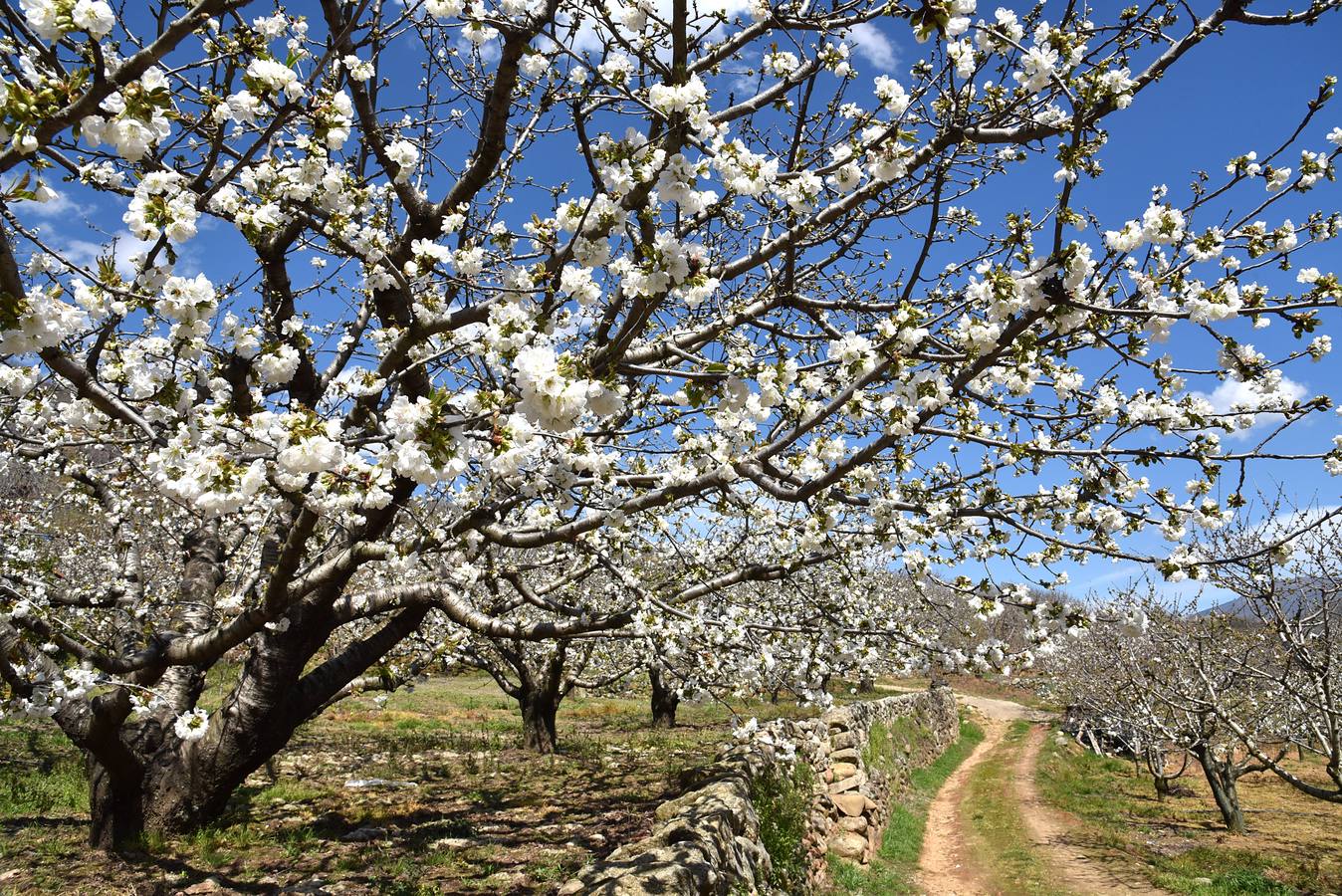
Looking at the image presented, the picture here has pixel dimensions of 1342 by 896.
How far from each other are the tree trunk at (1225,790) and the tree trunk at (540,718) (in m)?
11.8

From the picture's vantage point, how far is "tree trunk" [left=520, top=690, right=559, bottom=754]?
11.7 meters

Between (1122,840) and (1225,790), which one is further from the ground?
(1225,790)

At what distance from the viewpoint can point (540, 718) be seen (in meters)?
11.8

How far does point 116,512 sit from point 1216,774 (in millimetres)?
17697

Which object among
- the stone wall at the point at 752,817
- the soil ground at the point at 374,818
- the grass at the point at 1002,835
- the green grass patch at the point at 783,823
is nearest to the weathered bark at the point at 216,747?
the soil ground at the point at 374,818

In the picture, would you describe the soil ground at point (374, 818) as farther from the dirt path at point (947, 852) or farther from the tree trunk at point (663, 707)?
the tree trunk at point (663, 707)

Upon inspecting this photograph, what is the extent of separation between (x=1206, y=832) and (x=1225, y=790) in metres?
0.85

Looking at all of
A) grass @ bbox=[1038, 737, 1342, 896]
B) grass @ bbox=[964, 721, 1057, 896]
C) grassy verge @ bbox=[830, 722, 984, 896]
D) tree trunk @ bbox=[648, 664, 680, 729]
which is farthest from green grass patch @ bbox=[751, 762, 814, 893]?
tree trunk @ bbox=[648, 664, 680, 729]

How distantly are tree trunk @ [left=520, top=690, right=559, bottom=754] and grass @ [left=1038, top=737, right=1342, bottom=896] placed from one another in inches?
356

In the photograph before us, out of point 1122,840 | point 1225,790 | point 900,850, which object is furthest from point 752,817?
point 1225,790

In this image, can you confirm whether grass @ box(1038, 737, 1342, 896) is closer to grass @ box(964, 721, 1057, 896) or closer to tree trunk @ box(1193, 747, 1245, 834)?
tree trunk @ box(1193, 747, 1245, 834)

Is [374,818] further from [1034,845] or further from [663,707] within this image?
[663,707]

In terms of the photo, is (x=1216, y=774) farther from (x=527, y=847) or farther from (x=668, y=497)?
(x=668, y=497)

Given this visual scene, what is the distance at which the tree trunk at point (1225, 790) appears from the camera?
12.8 meters
